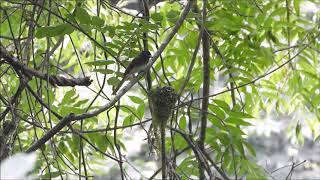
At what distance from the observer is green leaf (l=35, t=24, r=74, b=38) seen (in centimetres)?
171

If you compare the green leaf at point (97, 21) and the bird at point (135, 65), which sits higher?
the green leaf at point (97, 21)

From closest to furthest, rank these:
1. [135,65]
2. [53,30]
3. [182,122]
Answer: [53,30] < [135,65] < [182,122]

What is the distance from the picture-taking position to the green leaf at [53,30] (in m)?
1.71

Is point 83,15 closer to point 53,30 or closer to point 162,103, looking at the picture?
point 53,30

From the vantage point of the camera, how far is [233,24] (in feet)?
7.30

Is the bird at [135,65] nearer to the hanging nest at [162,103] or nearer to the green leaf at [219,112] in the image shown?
the hanging nest at [162,103]

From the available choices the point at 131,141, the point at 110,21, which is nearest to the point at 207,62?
the point at 110,21

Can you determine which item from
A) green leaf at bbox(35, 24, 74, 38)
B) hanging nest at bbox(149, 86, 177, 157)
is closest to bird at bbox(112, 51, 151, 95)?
hanging nest at bbox(149, 86, 177, 157)

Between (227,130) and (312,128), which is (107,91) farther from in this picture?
(312,128)

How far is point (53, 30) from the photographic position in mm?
1742

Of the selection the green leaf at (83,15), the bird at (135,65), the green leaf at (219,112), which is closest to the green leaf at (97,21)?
the green leaf at (83,15)

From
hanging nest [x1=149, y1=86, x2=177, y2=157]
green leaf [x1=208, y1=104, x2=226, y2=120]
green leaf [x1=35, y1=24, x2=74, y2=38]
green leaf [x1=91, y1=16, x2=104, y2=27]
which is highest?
green leaf [x1=91, y1=16, x2=104, y2=27]

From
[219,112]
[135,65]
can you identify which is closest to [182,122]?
[219,112]

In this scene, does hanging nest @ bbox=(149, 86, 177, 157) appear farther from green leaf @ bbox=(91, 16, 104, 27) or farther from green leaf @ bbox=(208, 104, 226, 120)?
green leaf @ bbox=(208, 104, 226, 120)
